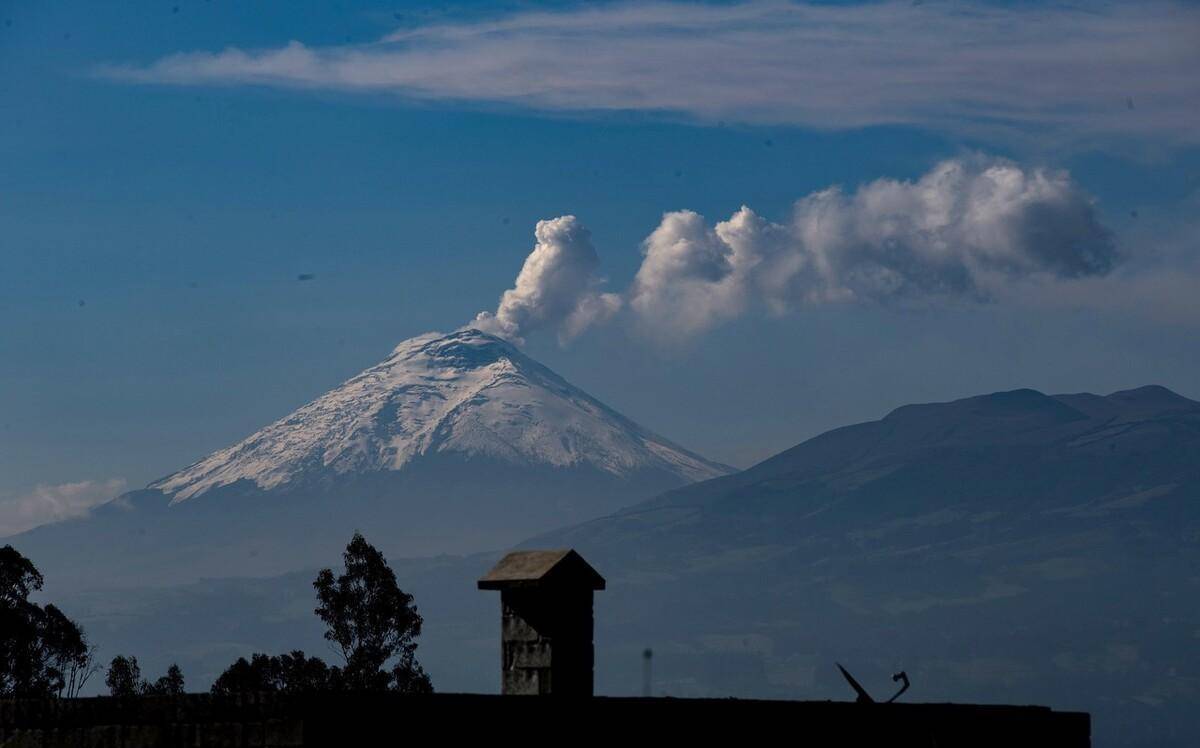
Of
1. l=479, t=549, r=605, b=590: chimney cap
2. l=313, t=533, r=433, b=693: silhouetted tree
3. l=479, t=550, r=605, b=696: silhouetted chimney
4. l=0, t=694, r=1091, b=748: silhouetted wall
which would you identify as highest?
l=313, t=533, r=433, b=693: silhouetted tree

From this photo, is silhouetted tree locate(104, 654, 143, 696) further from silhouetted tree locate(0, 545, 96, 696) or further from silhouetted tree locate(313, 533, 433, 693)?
silhouetted tree locate(313, 533, 433, 693)

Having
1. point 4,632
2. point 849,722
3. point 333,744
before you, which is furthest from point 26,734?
point 4,632

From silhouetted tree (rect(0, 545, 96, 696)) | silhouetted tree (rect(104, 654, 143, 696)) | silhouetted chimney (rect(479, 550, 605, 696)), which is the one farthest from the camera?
silhouetted tree (rect(104, 654, 143, 696))

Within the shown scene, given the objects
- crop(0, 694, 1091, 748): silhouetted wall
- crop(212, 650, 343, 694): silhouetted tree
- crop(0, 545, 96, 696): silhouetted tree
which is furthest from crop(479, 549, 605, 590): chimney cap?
crop(212, 650, 343, 694): silhouetted tree

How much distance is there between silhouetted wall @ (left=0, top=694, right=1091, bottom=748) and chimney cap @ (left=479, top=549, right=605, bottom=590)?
3.95 metres

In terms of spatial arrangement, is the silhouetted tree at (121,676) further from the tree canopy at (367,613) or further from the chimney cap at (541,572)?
the chimney cap at (541,572)

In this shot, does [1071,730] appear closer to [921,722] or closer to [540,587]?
[921,722]

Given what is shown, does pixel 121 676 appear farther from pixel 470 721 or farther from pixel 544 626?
pixel 470 721

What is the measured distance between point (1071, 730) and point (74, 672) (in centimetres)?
6011

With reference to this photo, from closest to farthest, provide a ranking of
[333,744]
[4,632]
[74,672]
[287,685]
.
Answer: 1. [333,744]
2. [4,632]
3. [74,672]
4. [287,685]

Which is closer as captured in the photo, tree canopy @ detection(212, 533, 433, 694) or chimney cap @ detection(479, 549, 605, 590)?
chimney cap @ detection(479, 549, 605, 590)

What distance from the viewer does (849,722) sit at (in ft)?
79.3

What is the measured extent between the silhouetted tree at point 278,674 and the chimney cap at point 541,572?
5725 cm

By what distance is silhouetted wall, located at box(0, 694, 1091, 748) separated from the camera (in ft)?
64.2
